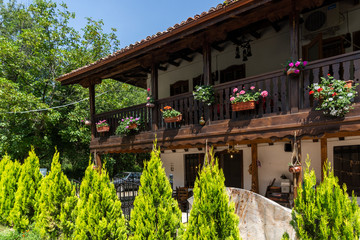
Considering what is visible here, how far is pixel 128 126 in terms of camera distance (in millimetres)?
8984

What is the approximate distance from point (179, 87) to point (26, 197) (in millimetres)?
6866

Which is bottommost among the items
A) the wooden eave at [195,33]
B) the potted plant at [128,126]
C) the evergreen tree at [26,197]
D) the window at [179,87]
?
the evergreen tree at [26,197]

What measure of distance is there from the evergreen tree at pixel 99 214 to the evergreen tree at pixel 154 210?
578 mm

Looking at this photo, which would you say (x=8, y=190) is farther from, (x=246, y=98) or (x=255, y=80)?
(x=255, y=80)

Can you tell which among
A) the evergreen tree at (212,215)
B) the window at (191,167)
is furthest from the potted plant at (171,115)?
the window at (191,167)

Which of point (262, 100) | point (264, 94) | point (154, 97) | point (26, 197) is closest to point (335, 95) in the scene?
point (264, 94)

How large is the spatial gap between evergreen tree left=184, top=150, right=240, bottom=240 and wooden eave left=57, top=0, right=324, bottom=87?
3.79m

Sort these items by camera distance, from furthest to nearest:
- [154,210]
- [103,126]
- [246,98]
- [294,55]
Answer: [103,126] → [246,98] → [294,55] → [154,210]

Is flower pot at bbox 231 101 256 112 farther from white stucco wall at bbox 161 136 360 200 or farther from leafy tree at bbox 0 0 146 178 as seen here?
leafy tree at bbox 0 0 146 178

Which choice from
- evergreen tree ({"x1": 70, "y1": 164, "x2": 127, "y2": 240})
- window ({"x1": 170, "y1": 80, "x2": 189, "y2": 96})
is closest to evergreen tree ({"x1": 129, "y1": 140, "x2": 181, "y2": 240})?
evergreen tree ({"x1": 70, "y1": 164, "x2": 127, "y2": 240})

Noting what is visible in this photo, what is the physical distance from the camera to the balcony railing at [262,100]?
535 cm

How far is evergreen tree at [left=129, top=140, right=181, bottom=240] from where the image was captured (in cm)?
432

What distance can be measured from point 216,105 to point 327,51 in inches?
139

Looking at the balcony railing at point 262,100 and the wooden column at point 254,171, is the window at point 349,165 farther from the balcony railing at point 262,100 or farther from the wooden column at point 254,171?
the wooden column at point 254,171
